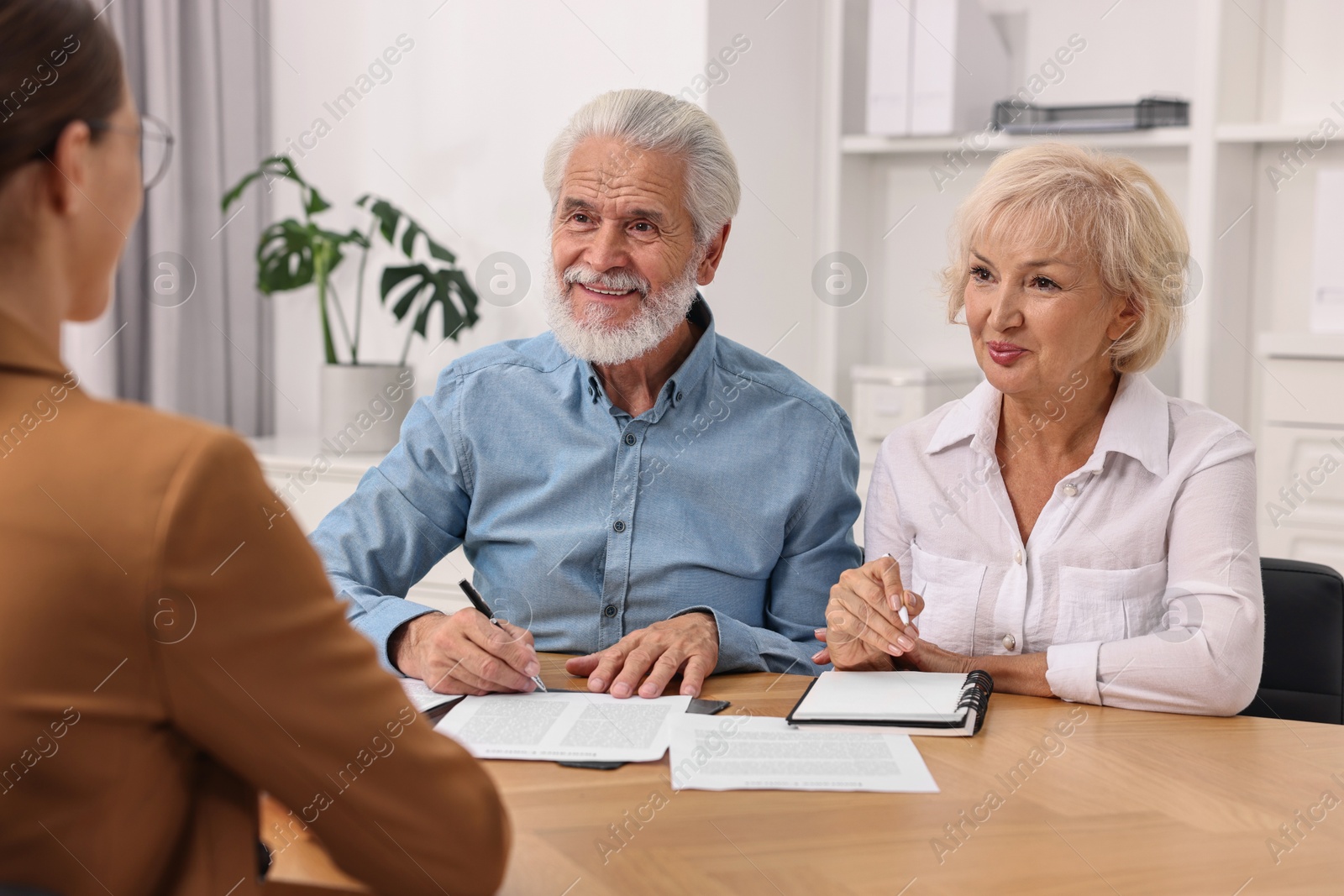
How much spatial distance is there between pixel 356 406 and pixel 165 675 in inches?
98.9

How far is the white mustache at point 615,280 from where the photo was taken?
5.83 ft

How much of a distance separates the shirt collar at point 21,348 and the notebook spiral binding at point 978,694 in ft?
3.05

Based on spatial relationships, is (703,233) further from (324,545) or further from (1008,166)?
(324,545)

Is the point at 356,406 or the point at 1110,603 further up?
the point at 356,406

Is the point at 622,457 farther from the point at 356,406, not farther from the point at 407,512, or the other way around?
the point at 356,406

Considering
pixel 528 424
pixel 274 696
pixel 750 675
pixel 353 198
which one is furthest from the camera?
pixel 353 198

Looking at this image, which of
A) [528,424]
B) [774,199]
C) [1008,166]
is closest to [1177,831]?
[1008,166]

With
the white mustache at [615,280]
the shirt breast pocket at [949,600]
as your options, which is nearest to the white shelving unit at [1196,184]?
the white mustache at [615,280]

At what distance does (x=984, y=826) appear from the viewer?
1013 millimetres

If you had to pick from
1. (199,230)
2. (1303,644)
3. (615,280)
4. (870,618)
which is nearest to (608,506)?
(615,280)

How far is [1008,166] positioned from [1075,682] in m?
0.71

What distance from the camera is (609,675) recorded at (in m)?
1.37

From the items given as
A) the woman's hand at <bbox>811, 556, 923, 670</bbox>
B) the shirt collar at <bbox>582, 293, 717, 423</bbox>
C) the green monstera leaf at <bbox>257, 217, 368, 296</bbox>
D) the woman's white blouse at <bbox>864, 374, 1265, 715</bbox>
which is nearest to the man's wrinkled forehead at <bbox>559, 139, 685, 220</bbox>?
the shirt collar at <bbox>582, 293, 717, 423</bbox>

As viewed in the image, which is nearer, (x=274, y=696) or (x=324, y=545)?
(x=274, y=696)
